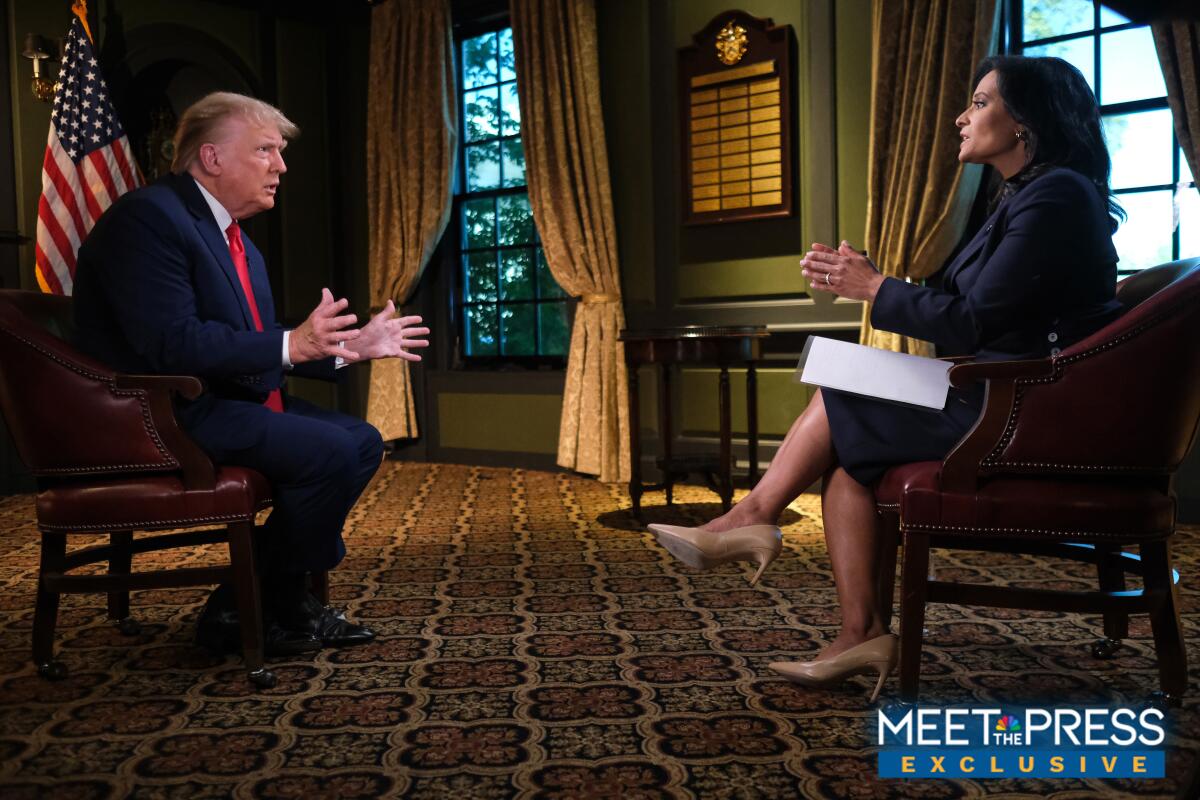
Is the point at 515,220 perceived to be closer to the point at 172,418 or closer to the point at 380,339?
the point at 380,339

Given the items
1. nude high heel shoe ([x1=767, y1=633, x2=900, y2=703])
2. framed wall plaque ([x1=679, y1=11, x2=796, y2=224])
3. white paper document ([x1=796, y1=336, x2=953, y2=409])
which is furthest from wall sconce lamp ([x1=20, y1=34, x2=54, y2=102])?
nude high heel shoe ([x1=767, y1=633, x2=900, y2=703])

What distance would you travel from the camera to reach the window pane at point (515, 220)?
21.2 feet

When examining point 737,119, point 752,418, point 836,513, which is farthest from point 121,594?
point 737,119

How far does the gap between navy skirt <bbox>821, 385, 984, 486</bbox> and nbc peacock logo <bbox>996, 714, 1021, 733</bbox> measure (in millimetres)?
505

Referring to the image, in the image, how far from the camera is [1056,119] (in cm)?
219

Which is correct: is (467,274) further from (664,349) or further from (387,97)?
(664,349)

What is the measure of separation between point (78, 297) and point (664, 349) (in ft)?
7.98

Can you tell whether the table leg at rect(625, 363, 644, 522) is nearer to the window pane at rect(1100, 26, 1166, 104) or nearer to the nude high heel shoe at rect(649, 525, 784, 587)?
the nude high heel shoe at rect(649, 525, 784, 587)

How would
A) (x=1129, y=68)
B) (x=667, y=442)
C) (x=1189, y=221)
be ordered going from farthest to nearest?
1. (x=667, y=442)
2. (x=1129, y=68)
3. (x=1189, y=221)

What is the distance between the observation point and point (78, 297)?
246 cm

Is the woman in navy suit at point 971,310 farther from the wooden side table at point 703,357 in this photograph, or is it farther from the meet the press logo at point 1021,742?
the wooden side table at point 703,357

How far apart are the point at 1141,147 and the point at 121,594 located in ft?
13.7

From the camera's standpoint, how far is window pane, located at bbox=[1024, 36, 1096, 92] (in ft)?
14.7

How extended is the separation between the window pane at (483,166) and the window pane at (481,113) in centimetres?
7
